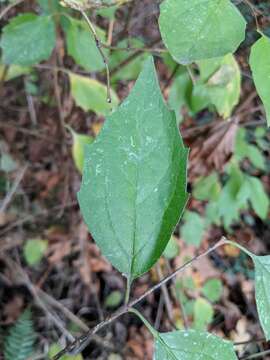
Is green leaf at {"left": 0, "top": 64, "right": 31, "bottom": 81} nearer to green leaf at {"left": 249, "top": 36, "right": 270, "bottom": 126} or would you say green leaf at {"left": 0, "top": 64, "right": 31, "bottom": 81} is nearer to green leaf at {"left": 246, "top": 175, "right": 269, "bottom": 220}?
green leaf at {"left": 246, "top": 175, "right": 269, "bottom": 220}

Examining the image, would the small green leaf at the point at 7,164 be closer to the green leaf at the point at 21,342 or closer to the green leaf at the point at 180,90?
the green leaf at the point at 21,342

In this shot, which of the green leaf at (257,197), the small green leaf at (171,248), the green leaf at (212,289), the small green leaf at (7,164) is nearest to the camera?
the small green leaf at (171,248)

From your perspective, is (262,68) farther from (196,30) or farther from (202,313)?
(202,313)

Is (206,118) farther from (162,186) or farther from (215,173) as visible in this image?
(162,186)

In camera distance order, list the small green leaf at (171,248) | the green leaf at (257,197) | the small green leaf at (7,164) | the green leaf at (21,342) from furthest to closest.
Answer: the small green leaf at (7,164) < the green leaf at (257,197) < the green leaf at (21,342) < the small green leaf at (171,248)

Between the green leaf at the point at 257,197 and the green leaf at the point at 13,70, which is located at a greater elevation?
the green leaf at the point at 13,70

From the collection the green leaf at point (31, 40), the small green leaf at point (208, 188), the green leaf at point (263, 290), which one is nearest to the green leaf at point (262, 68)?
the green leaf at point (263, 290)

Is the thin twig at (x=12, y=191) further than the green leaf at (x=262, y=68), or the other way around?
the thin twig at (x=12, y=191)
